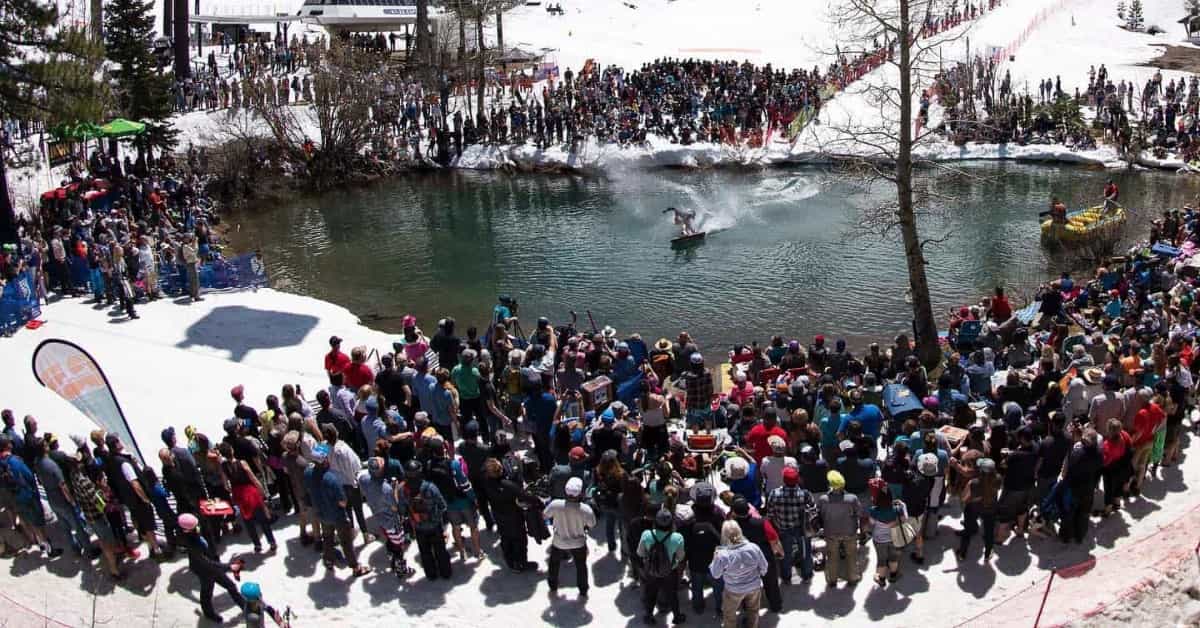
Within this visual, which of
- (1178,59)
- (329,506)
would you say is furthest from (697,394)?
(1178,59)

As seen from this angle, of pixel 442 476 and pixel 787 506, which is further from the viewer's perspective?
pixel 442 476

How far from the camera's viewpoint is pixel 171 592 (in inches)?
459

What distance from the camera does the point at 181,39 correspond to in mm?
44719

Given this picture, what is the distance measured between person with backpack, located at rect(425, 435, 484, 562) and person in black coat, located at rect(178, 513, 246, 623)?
2249 mm

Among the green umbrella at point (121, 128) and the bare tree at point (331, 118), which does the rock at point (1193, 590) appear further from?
the bare tree at point (331, 118)

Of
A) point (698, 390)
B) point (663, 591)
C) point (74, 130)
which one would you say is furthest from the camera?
point (74, 130)

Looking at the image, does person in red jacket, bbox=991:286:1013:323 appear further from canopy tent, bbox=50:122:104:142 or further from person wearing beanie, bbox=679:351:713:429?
canopy tent, bbox=50:122:104:142

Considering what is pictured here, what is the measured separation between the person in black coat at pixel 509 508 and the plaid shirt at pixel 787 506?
8.28 ft

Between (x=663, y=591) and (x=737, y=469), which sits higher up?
(x=737, y=469)

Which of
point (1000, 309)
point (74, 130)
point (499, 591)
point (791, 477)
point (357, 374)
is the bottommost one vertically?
point (499, 591)

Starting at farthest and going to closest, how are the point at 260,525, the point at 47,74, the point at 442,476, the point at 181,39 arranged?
the point at 181,39
the point at 47,74
the point at 260,525
the point at 442,476

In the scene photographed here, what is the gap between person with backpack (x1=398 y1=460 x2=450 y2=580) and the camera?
1108 centimetres

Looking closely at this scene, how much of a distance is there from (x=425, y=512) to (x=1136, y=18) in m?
78.7

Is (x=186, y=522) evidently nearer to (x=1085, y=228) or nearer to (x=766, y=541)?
(x=766, y=541)
